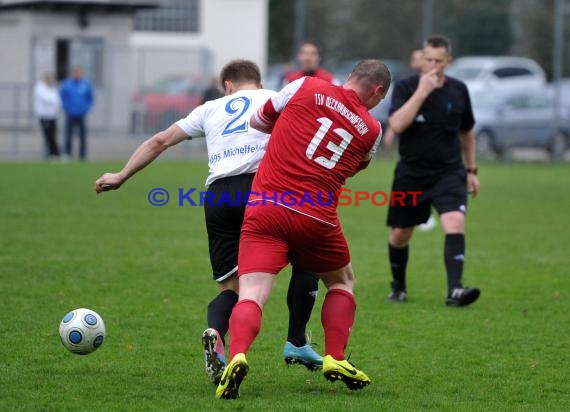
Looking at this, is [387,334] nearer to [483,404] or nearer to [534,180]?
[483,404]

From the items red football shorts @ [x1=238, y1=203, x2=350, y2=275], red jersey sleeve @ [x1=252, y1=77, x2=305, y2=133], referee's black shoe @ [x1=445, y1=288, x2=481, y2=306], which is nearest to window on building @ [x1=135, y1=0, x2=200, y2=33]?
referee's black shoe @ [x1=445, y1=288, x2=481, y2=306]


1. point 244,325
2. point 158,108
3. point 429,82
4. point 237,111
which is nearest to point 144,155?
point 237,111

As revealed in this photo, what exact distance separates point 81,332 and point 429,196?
376cm

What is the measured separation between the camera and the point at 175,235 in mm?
13820

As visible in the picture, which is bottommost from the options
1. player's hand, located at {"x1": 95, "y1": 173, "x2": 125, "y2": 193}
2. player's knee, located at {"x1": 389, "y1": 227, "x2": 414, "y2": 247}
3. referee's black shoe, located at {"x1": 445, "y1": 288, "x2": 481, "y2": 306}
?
referee's black shoe, located at {"x1": 445, "y1": 288, "x2": 481, "y2": 306}

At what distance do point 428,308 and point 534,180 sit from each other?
46.6 ft

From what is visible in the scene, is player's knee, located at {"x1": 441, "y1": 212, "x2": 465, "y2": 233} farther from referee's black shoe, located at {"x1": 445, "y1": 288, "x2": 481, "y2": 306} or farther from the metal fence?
the metal fence

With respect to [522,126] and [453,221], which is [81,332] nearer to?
[453,221]

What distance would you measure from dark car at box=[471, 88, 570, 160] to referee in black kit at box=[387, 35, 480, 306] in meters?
18.3

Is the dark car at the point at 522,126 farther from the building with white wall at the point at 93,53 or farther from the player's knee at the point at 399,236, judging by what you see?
the player's knee at the point at 399,236

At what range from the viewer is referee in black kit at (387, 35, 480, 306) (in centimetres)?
913

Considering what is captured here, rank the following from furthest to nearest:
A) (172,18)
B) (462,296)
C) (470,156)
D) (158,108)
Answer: (172,18) < (158,108) < (470,156) < (462,296)

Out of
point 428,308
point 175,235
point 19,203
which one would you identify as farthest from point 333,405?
point 19,203

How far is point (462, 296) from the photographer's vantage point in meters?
8.98
